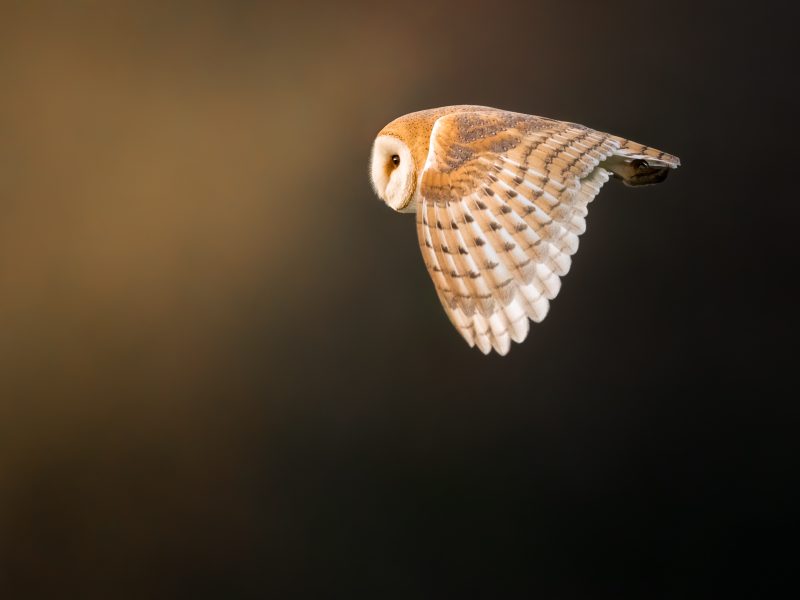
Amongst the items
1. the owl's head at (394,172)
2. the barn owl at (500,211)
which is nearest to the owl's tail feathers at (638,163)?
the barn owl at (500,211)

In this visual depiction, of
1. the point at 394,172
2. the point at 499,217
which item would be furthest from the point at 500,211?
the point at 394,172

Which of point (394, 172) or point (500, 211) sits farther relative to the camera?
point (394, 172)

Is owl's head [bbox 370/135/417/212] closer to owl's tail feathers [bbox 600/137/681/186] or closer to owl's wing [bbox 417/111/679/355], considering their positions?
owl's wing [bbox 417/111/679/355]

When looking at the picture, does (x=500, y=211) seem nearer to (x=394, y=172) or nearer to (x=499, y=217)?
(x=499, y=217)

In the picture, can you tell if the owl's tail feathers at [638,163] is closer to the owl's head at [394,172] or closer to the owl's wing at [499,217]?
the owl's wing at [499,217]

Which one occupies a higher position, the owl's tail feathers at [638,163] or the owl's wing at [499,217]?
the owl's tail feathers at [638,163]

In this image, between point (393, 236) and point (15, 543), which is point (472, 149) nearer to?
point (393, 236)
